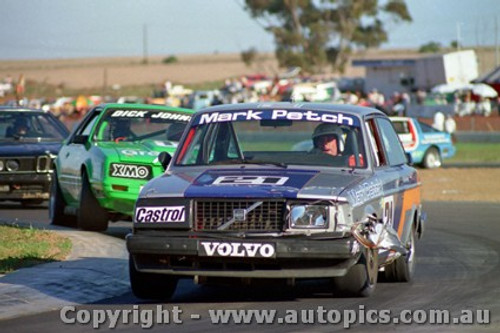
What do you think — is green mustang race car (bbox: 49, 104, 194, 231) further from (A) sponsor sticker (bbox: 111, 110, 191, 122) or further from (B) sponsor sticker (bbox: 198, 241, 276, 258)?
(B) sponsor sticker (bbox: 198, 241, 276, 258)

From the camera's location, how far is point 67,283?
973cm

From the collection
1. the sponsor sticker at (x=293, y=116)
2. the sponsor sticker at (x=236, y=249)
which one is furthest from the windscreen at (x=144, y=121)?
the sponsor sticker at (x=236, y=249)

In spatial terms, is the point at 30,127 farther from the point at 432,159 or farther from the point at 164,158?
the point at 432,159

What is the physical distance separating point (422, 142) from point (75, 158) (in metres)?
19.3

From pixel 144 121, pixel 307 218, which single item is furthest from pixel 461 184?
pixel 307 218

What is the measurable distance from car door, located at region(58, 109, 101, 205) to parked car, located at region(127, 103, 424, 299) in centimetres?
454

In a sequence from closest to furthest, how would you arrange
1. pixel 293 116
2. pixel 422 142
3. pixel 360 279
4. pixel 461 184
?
pixel 360 279, pixel 293 116, pixel 461 184, pixel 422 142

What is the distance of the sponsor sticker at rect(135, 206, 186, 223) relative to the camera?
28.5 feet

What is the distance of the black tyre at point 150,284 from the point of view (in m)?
9.02

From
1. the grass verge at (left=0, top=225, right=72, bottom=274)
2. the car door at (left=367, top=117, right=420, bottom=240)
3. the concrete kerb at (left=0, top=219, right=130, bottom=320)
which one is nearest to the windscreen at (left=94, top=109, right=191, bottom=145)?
the grass verge at (left=0, top=225, right=72, bottom=274)

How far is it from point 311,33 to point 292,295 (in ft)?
264

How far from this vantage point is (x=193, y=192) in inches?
344

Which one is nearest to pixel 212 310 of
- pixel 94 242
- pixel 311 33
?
pixel 94 242

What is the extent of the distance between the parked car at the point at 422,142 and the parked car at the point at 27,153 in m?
14.7
